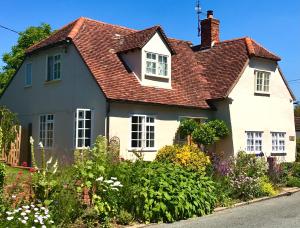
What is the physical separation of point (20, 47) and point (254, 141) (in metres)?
22.6

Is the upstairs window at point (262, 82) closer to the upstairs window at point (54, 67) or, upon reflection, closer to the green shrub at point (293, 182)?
the green shrub at point (293, 182)

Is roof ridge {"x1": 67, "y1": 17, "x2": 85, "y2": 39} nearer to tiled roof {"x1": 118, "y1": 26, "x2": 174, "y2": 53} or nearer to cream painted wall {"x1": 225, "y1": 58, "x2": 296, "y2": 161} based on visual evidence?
tiled roof {"x1": 118, "y1": 26, "x2": 174, "y2": 53}

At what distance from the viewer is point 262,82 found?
A: 24.7 m

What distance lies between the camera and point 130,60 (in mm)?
20828

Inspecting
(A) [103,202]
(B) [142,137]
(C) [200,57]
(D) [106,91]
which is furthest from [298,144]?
(A) [103,202]

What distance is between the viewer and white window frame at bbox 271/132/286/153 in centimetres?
2547

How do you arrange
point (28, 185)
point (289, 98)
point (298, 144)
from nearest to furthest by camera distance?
point (28, 185), point (289, 98), point (298, 144)

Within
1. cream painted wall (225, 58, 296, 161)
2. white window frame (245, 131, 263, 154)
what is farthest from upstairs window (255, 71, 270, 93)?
white window frame (245, 131, 263, 154)

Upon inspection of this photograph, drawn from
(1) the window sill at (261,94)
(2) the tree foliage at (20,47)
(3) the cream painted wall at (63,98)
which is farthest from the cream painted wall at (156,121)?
(2) the tree foliage at (20,47)

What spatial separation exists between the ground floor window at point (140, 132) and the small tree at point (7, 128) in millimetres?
6318

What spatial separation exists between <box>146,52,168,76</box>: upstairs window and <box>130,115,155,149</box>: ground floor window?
2.38m

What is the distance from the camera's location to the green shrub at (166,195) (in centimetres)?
1123

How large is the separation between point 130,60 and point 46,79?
4401mm

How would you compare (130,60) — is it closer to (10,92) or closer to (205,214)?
(10,92)
